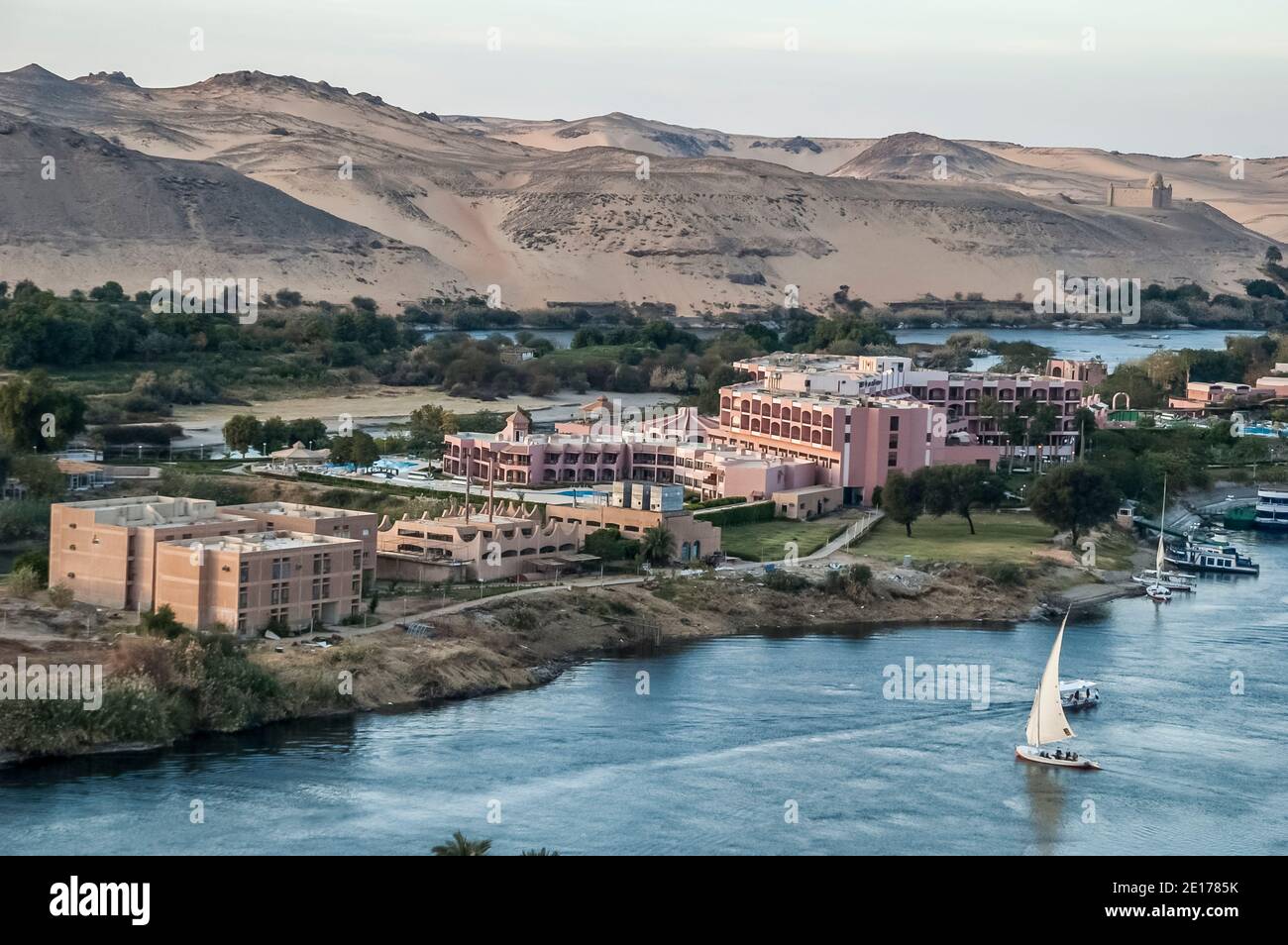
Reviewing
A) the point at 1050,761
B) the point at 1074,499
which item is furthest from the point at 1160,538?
the point at 1050,761

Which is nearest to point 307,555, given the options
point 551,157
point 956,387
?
point 956,387

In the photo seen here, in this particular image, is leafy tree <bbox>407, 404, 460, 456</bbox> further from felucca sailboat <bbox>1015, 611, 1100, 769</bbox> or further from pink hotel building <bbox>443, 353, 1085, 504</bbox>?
felucca sailboat <bbox>1015, 611, 1100, 769</bbox>

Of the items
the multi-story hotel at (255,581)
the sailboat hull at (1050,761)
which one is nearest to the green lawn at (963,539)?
the multi-story hotel at (255,581)

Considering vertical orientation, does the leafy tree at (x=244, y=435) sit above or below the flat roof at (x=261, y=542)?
above

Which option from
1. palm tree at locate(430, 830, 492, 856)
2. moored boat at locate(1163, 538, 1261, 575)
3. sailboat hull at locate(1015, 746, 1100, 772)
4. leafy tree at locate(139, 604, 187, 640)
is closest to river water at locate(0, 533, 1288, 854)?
sailboat hull at locate(1015, 746, 1100, 772)

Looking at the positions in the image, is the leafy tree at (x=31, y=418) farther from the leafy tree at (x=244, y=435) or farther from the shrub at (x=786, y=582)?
the shrub at (x=786, y=582)
